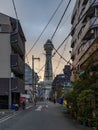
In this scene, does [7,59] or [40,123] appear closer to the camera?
[40,123]

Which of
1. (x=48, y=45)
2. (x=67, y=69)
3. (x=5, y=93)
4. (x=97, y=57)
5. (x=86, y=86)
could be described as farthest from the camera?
(x=67, y=69)

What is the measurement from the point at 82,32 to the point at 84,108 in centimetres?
4136

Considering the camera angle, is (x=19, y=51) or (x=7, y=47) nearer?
(x=7, y=47)

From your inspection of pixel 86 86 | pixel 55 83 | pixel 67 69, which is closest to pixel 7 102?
pixel 67 69

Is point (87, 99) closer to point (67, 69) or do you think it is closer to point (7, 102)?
point (7, 102)

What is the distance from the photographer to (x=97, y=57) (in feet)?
97.6

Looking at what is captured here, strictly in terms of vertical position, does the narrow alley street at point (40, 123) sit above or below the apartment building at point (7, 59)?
below

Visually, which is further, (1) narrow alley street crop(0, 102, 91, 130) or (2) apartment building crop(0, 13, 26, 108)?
(2) apartment building crop(0, 13, 26, 108)

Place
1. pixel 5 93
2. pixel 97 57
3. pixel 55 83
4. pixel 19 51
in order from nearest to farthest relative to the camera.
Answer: pixel 97 57, pixel 5 93, pixel 19 51, pixel 55 83

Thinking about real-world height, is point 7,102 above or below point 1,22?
A: below

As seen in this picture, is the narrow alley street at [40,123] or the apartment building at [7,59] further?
the apartment building at [7,59]

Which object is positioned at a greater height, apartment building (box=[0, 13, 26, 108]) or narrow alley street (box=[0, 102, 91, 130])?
apartment building (box=[0, 13, 26, 108])

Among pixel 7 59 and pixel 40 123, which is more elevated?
pixel 7 59

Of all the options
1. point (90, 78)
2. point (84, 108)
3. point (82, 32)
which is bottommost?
point (84, 108)
